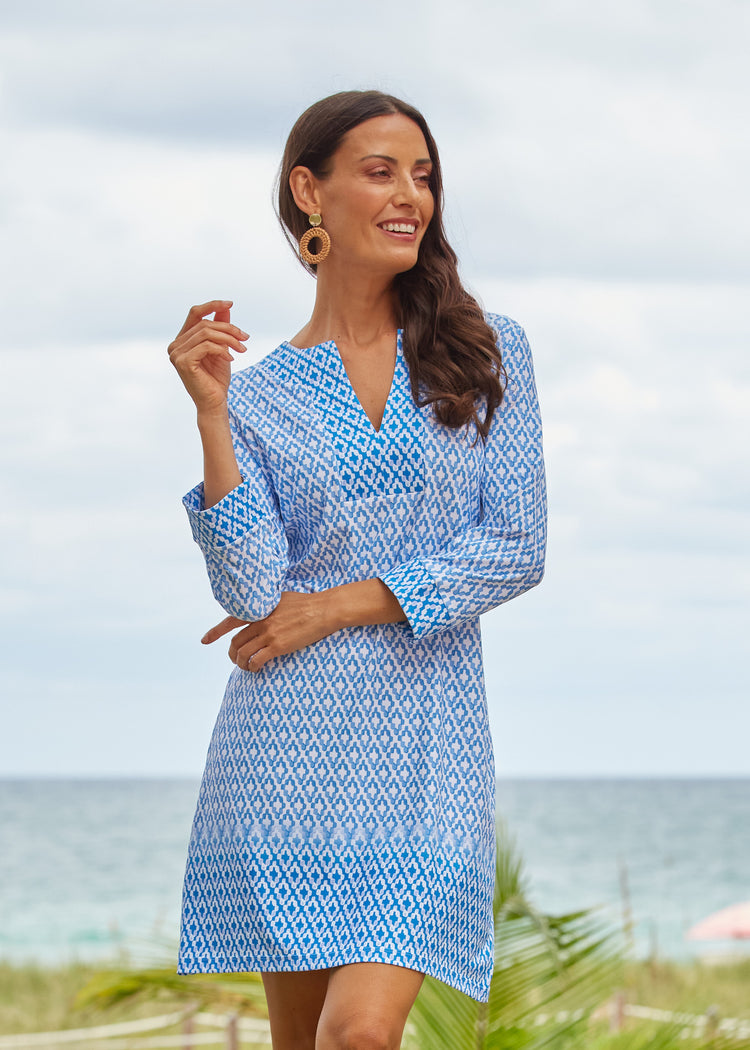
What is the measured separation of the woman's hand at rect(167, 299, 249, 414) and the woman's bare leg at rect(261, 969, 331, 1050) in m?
1.04

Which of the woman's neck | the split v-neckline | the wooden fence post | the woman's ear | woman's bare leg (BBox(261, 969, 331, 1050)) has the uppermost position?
the woman's ear

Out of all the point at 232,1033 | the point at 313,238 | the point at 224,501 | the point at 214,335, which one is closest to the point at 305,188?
the point at 313,238

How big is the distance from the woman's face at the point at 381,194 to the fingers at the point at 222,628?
2.44 ft

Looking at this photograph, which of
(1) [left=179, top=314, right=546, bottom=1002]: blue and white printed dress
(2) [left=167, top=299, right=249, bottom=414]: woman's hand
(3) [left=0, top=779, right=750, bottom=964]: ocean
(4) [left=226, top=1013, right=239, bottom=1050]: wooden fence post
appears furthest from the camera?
(3) [left=0, top=779, right=750, bottom=964]: ocean

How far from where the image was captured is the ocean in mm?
25125

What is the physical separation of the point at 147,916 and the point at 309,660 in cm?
2316

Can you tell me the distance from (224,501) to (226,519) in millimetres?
33

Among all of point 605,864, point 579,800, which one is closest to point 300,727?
point 605,864

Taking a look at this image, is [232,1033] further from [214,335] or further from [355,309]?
[214,335]

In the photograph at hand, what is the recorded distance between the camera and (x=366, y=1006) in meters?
2.38

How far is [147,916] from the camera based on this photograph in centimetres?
2462

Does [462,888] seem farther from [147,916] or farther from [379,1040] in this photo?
[147,916]

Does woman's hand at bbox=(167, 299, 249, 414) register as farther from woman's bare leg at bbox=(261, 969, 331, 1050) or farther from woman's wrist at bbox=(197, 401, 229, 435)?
woman's bare leg at bbox=(261, 969, 331, 1050)

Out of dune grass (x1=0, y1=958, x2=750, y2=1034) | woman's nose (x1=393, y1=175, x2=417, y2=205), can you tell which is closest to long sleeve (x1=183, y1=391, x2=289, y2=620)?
woman's nose (x1=393, y1=175, x2=417, y2=205)
